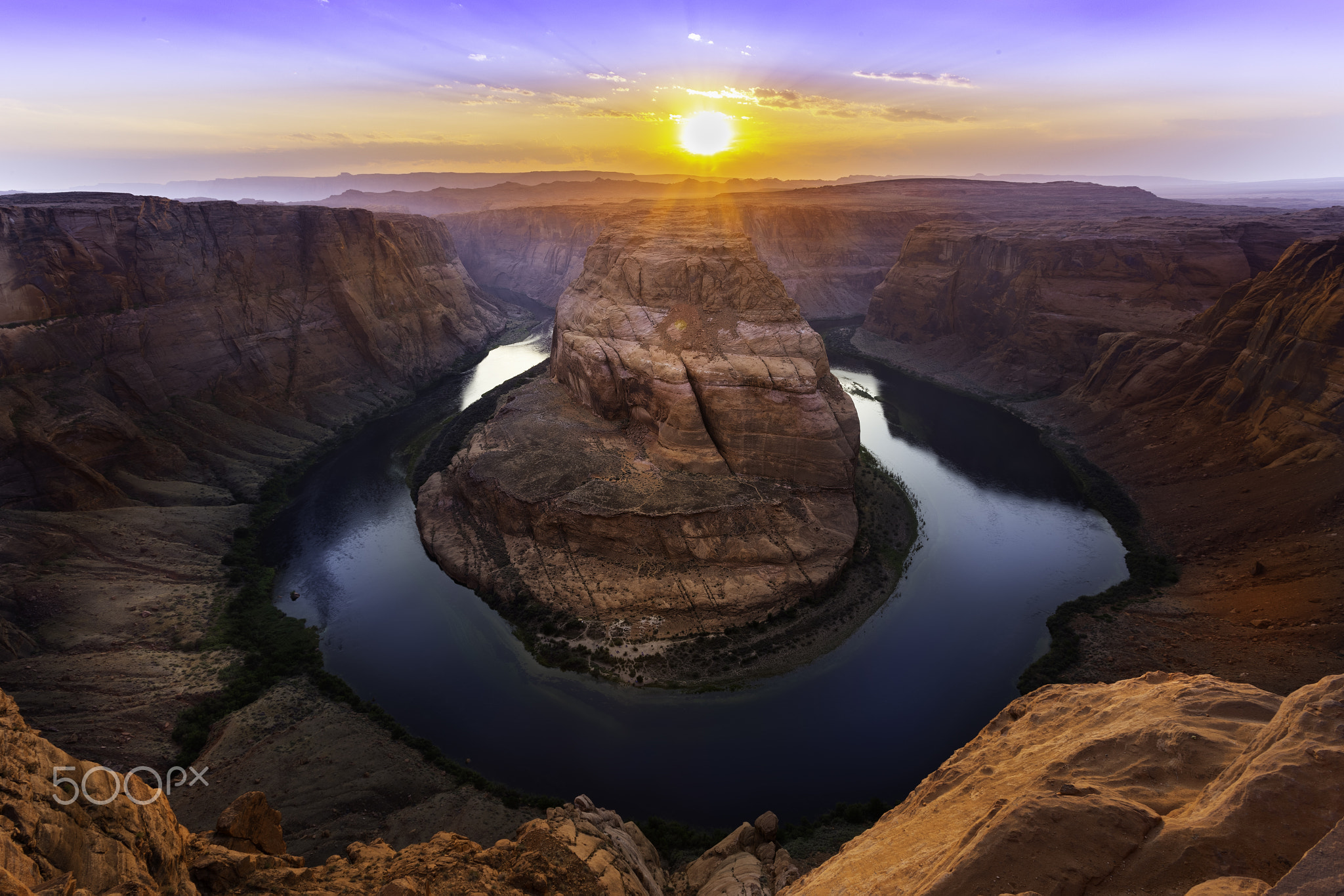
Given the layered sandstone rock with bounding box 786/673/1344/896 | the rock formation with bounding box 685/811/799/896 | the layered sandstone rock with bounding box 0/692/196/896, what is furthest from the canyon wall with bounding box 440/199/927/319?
the layered sandstone rock with bounding box 786/673/1344/896

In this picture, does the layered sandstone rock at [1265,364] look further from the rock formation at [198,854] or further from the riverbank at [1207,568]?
the rock formation at [198,854]

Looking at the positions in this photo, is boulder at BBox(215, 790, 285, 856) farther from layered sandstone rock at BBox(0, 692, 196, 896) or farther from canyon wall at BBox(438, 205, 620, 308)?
canyon wall at BBox(438, 205, 620, 308)

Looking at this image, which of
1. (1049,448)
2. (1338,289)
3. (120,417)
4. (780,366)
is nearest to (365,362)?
(120,417)

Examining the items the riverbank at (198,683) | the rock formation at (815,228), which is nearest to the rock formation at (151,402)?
the riverbank at (198,683)

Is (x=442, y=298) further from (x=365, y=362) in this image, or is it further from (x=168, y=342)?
(x=168, y=342)

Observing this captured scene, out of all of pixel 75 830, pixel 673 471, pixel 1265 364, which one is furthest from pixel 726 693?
pixel 1265 364

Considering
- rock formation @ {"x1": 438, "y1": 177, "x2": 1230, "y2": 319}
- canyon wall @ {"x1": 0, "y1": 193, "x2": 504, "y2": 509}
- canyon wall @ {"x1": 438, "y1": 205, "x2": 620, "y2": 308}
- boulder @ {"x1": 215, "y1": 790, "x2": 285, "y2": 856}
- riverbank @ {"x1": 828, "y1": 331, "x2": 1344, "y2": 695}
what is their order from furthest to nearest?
canyon wall @ {"x1": 438, "y1": 205, "x2": 620, "y2": 308} → rock formation @ {"x1": 438, "y1": 177, "x2": 1230, "y2": 319} → canyon wall @ {"x1": 0, "y1": 193, "x2": 504, "y2": 509} → riverbank @ {"x1": 828, "y1": 331, "x2": 1344, "y2": 695} → boulder @ {"x1": 215, "y1": 790, "x2": 285, "y2": 856}

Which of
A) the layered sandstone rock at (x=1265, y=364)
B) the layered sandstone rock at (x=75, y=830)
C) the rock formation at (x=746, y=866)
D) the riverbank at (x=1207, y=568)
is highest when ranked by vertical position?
the layered sandstone rock at (x=1265, y=364)
